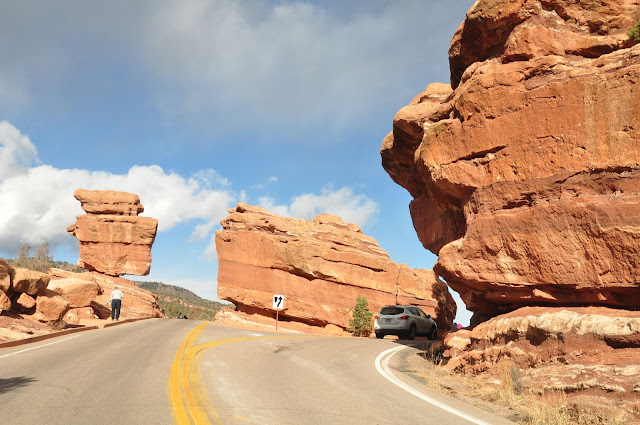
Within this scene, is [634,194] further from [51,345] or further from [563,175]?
[51,345]

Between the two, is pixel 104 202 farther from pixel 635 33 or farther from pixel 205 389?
pixel 635 33

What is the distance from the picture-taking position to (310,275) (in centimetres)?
3881

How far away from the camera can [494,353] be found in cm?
1059

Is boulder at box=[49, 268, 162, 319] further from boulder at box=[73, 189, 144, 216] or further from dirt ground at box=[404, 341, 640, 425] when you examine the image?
dirt ground at box=[404, 341, 640, 425]

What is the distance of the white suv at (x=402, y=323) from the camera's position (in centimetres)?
2189

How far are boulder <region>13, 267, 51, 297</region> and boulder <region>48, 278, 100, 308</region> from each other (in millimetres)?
7011

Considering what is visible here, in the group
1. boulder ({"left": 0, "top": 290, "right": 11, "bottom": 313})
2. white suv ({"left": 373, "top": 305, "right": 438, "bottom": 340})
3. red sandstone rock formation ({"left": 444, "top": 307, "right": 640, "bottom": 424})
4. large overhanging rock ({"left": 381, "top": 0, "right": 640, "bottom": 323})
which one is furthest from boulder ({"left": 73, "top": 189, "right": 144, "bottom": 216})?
red sandstone rock formation ({"left": 444, "top": 307, "right": 640, "bottom": 424})

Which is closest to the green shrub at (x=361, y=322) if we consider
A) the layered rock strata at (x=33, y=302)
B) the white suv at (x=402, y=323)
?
the white suv at (x=402, y=323)

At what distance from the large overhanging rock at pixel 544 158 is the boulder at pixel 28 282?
16.6 m

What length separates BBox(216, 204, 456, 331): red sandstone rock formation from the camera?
38.4 m

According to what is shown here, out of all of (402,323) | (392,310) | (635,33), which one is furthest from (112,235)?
(635,33)

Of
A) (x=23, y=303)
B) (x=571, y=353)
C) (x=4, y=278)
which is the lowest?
(x=571, y=353)

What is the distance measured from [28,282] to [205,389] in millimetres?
15303

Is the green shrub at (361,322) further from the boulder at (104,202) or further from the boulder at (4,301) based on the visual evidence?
the boulder at (104,202)
